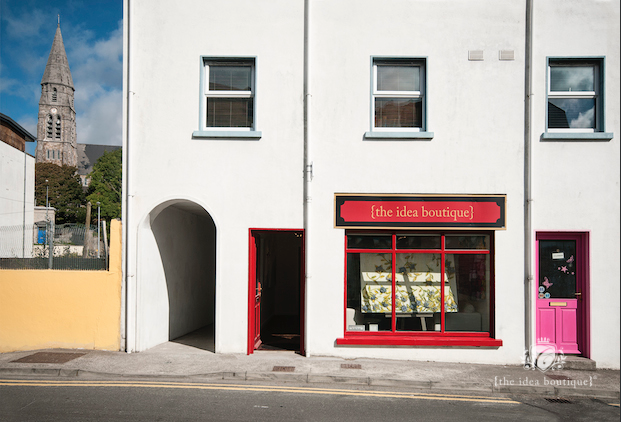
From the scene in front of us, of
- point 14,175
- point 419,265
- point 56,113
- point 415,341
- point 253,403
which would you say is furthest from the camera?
point 56,113

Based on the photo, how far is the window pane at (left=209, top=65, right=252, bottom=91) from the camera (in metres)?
9.00

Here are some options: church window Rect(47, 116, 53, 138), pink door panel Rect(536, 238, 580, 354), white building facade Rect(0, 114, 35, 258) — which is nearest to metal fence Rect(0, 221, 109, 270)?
pink door panel Rect(536, 238, 580, 354)

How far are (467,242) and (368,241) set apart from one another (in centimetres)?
210

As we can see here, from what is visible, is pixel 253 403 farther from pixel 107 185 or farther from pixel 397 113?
pixel 107 185

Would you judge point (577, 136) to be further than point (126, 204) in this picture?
No

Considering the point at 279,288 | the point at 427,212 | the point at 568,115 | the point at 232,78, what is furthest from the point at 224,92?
the point at 279,288

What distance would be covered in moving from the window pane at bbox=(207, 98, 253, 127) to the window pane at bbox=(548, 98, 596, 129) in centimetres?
643

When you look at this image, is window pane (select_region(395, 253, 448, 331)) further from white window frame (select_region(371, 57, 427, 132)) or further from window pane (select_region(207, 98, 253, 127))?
window pane (select_region(207, 98, 253, 127))

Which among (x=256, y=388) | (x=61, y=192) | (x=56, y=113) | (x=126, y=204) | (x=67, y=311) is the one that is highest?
(x=56, y=113)

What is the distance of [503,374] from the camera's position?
7.59m

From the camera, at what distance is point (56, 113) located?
94.5m

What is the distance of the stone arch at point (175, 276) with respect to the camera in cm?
893

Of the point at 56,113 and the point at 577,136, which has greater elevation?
the point at 56,113

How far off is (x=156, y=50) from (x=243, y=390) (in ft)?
23.2
